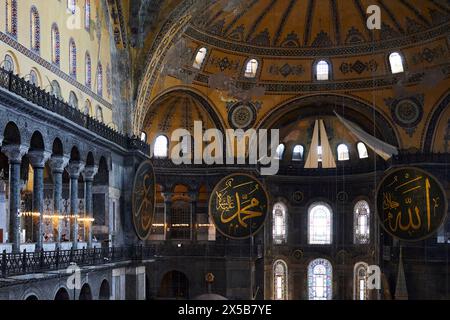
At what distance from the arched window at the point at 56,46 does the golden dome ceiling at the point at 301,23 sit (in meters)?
7.99

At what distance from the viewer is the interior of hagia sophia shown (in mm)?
19000

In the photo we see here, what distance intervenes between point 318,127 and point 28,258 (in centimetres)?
1710

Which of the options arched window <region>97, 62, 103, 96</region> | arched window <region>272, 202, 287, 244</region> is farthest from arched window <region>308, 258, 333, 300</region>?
arched window <region>97, 62, 103, 96</region>

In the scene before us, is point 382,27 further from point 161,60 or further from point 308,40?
point 161,60

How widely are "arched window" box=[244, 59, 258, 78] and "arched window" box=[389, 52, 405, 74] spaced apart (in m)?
5.02

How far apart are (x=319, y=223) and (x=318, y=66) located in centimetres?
731

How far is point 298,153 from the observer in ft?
106

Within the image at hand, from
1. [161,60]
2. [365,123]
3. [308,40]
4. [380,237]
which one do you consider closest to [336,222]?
[380,237]

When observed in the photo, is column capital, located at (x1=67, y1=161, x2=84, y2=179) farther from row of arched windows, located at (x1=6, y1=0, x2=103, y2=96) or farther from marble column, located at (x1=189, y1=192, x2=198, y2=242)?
marble column, located at (x1=189, y1=192, x2=198, y2=242)

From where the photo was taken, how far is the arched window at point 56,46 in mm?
18781

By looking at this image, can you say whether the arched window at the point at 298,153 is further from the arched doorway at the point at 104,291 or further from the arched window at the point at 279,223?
the arched doorway at the point at 104,291

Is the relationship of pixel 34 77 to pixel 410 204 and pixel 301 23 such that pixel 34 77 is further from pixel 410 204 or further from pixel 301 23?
pixel 301 23

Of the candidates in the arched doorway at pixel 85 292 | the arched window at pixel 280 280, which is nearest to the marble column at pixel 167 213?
the arched window at pixel 280 280

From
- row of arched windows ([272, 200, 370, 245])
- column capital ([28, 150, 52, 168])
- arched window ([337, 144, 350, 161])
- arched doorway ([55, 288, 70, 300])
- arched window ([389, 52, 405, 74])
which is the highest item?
arched window ([389, 52, 405, 74])
